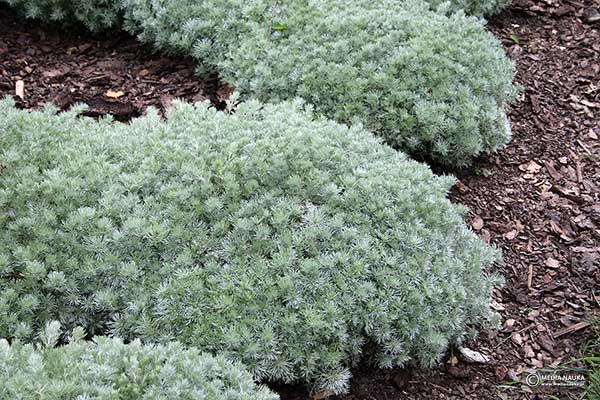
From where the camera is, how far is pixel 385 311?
294cm

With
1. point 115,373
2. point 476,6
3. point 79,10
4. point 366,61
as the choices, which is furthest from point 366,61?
point 115,373

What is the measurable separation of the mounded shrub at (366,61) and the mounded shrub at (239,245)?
23.8 inches

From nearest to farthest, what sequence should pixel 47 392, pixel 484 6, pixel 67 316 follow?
pixel 47 392
pixel 67 316
pixel 484 6

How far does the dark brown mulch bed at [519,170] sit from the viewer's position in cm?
324

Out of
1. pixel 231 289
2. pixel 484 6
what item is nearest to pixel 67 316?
pixel 231 289

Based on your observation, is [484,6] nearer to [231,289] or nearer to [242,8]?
[242,8]

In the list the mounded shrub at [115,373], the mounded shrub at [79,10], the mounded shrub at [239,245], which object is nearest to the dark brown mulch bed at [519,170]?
the mounded shrub at [79,10]

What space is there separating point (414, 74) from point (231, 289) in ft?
6.07

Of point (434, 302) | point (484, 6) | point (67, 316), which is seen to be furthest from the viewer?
point (484, 6)

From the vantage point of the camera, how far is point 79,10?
4.62 m

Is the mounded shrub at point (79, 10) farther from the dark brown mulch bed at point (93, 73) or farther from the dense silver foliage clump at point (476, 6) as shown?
the dense silver foliage clump at point (476, 6)

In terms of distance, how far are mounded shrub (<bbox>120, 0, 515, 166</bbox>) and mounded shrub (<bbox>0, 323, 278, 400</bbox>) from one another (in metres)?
1.88

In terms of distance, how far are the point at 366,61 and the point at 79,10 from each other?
186 cm

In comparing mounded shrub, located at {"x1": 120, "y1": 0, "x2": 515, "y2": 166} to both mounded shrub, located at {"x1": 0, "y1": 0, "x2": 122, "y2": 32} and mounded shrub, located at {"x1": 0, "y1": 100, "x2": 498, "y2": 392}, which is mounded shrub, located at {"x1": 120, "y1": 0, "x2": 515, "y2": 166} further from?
mounded shrub, located at {"x1": 0, "y1": 100, "x2": 498, "y2": 392}
